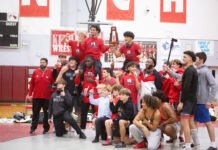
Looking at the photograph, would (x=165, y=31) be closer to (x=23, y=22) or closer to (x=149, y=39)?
(x=149, y=39)

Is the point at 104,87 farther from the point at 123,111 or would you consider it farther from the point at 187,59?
the point at 187,59

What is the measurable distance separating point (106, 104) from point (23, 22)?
1142 centimetres

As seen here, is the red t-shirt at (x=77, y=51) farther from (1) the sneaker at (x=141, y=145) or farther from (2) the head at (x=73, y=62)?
(1) the sneaker at (x=141, y=145)

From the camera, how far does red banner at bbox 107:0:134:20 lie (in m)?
19.9

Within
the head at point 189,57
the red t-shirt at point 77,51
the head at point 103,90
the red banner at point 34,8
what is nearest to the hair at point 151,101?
the head at point 189,57

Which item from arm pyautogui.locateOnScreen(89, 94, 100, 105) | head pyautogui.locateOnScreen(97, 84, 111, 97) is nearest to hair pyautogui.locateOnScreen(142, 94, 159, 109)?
head pyautogui.locateOnScreen(97, 84, 111, 97)

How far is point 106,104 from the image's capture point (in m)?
9.22

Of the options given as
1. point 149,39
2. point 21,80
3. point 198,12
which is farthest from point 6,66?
point 198,12

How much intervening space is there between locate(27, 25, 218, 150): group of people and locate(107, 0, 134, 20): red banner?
9411 millimetres

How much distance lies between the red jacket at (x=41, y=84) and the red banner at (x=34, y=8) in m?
9.64

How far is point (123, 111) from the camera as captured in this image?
869 centimetres

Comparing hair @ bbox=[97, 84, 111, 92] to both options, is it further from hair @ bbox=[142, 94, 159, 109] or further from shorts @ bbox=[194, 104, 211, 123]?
shorts @ bbox=[194, 104, 211, 123]

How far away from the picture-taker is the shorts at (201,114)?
316 inches

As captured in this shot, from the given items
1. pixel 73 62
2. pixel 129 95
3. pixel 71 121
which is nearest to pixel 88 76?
pixel 73 62
